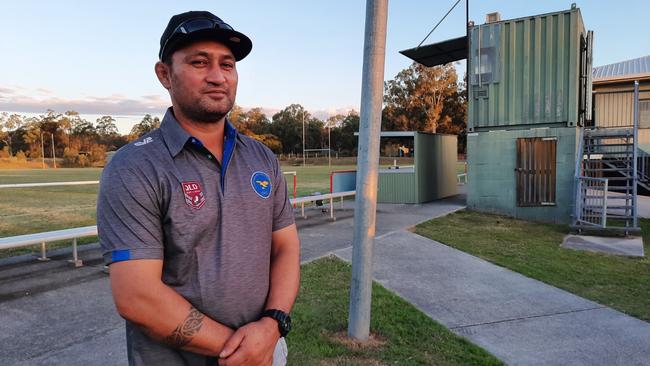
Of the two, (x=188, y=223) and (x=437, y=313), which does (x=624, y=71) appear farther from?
(x=188, y=223)

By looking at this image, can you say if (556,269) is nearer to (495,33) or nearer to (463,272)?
(463,272)

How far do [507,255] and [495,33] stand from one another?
7118 mm

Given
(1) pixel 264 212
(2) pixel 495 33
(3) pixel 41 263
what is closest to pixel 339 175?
(2) pixel 495 33

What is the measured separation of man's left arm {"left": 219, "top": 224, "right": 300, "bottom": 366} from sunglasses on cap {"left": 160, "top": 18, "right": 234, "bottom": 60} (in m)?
0.83

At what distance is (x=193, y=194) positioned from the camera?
1492 mm

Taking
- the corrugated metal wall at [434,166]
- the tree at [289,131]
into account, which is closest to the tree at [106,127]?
the tree at [289,131]

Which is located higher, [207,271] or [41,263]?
[207,271]

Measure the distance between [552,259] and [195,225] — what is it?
678 centimetres

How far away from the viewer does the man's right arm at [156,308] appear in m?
1.38

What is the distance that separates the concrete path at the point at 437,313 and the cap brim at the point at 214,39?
263cm

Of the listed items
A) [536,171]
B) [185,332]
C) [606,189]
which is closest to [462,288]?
[185,332]

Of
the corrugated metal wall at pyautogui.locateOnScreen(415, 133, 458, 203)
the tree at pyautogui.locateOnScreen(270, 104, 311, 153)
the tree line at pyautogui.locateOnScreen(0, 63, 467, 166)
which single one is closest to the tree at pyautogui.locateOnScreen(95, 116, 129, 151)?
the tree line at pyautogui.locateOnScreen(0, 63, 467, 166)

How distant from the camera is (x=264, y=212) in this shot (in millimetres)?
1690

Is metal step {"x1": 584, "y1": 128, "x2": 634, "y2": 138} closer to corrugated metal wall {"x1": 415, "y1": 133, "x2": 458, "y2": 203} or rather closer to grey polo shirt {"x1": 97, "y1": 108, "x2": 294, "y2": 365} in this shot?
corrugated metal wall {"x1": 415, "y1": 133, "x2": 458, "y2": 203}
